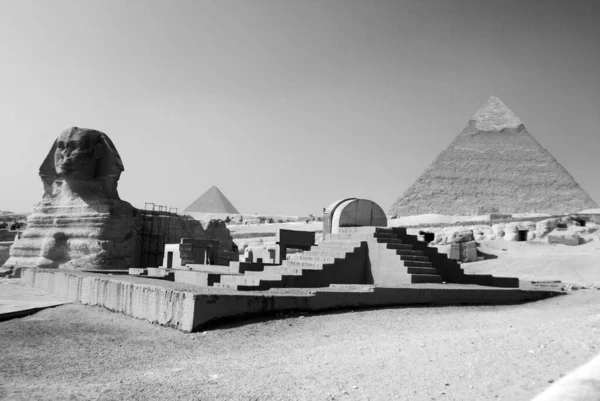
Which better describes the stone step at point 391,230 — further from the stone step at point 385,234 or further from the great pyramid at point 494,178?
the great pyramid at point 494,178

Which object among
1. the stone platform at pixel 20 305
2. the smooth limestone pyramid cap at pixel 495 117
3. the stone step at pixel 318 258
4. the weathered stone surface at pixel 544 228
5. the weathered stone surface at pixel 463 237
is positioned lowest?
the stone platform at pixel 20 305

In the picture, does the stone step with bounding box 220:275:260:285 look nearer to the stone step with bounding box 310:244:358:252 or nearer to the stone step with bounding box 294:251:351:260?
the stone step with bounding box 294:251:351:260

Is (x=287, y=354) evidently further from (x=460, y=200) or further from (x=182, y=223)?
(x=460, y=200)

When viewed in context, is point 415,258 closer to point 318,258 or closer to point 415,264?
point 415,264

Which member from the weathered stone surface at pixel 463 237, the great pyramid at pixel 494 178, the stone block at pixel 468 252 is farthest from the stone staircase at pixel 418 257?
the great pyramid at pixel 494 178

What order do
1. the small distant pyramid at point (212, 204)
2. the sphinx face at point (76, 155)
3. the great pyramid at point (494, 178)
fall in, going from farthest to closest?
the great pyramid at point (494, 178) < the small distant pyramid at point (212, 204) < the sphinx face at point (76, 155)

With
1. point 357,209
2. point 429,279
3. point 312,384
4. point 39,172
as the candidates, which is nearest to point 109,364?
point 312,384

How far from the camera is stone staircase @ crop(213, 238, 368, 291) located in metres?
7.34

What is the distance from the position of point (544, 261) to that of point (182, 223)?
42.2 feet

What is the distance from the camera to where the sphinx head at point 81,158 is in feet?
53.5

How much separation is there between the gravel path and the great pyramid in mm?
139682

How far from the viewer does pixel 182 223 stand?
64.1 feet

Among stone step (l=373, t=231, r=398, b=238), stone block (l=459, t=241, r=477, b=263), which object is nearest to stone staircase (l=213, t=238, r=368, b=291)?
stone step (l=373, t=231, r=398, b=238)

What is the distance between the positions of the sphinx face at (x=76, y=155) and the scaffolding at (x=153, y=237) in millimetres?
2544
